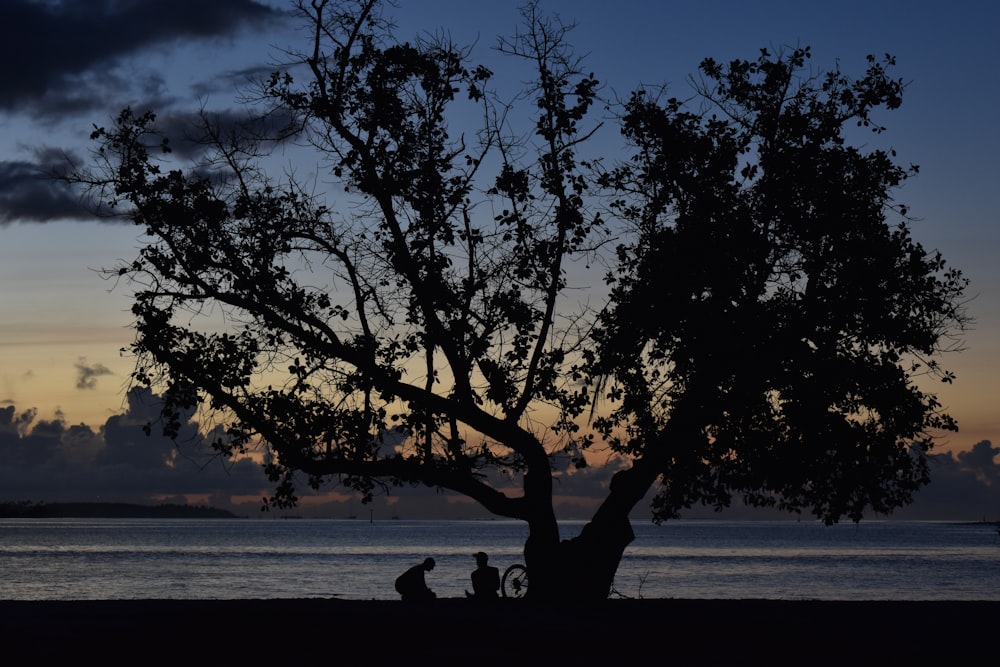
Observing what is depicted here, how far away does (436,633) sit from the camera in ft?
46.8

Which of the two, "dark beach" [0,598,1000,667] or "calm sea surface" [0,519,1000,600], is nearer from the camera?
"dark beach" [0,598,1000,667]

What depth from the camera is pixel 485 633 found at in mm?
14227

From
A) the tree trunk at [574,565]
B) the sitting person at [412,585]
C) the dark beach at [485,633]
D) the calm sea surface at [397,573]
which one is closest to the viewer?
the dark beach at [485,633]

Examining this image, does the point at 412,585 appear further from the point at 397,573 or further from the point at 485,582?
the point at 397,573

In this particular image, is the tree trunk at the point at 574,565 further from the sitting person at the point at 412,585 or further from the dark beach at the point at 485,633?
the dark beach at the point at 485,633

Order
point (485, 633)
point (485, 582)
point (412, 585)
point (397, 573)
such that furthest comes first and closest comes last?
point (397, 573) < point (485, 582) < point (412, 585) < point (485, 633)

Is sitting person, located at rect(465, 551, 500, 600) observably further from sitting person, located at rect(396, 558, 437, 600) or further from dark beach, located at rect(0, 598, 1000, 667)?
dark beach, located at rect(0, 598, 1000, 667)

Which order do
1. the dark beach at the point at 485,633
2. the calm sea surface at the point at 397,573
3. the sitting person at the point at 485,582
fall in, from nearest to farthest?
the dark beach at the point at 485,633 < the sitting person at the point at 485,582 < the calm sea surface at the point at 397,573

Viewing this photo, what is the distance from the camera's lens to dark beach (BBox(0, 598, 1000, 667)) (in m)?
12.3

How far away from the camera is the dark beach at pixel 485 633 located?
12305 mm

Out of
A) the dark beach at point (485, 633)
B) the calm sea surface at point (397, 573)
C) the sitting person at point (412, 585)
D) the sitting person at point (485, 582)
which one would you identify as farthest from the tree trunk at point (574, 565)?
the calm sea surface at point (397, 573)

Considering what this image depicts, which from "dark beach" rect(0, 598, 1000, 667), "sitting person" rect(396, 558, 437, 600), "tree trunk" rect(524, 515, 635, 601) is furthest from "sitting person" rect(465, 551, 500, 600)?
"dark beach" rect(0, 598, 1000, 667)

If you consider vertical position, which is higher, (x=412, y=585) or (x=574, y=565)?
(x=574, y=565)

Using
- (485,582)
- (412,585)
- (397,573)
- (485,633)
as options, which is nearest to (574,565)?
(485,582)
